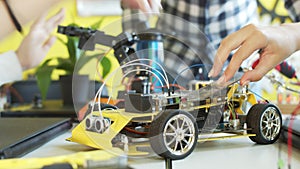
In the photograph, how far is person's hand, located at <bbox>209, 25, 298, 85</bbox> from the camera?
61 cm

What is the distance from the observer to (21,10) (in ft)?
1.50

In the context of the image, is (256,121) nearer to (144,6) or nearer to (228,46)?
(228,46)

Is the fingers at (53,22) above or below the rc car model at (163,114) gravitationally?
above

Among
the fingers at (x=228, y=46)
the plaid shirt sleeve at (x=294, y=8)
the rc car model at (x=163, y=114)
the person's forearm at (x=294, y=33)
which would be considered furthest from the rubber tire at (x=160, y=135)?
the plaid shirt sleeve at (x=294, y=8)

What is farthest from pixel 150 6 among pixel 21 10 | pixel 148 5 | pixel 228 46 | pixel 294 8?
pixel 294 8

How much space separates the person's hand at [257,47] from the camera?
2.00 ft

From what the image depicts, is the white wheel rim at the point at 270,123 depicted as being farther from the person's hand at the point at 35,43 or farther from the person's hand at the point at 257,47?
the person's hand at the point at 35,43

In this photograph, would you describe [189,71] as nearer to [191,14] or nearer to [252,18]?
[191,14]

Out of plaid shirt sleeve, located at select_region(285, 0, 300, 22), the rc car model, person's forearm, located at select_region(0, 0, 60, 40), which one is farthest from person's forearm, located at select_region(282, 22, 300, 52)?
plaid shirt sleeve, located at select_region(285, 0, 300, 22)

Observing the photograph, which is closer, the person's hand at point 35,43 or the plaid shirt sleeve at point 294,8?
the person's hand at point 35,43

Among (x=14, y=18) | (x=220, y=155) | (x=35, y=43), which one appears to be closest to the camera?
(x=14, y=18)

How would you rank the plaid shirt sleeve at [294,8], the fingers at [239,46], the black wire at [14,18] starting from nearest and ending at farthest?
the black wire at [14,18], the fingers at [239,46], the plaid shirt sleeve at [294,8]

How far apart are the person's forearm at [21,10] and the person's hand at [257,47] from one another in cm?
30

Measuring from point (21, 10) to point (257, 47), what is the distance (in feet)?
1.23
